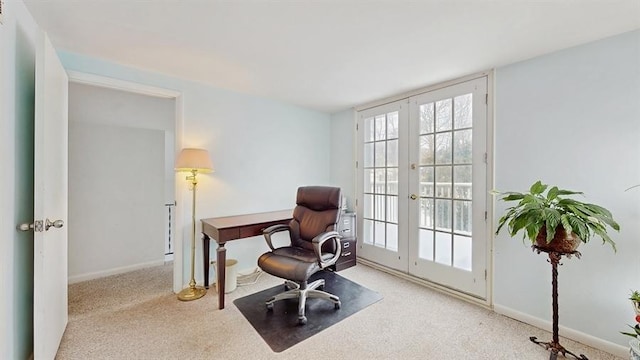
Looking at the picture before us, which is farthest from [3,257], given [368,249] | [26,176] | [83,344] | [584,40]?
[584,40]

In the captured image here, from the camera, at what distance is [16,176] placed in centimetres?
140

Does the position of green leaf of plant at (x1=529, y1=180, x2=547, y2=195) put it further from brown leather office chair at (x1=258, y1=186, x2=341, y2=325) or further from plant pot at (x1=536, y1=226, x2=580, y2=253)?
brown leather office chair at (x1=258, y1=186, x2=341, y2=325)

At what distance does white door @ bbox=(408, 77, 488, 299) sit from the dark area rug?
80cm

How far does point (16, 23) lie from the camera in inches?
55.1

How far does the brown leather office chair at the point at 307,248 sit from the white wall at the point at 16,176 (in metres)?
1.45

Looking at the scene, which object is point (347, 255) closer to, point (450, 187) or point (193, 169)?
point (450, 187)

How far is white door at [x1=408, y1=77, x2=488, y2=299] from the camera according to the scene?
241 cm

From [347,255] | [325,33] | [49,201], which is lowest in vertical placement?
[347,255]

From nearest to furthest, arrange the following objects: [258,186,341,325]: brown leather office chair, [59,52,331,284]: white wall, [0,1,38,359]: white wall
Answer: [0,1,38,359]: white wall, [258,186,341,325]: brown leather office chair, [59,52,331,284]: white wall

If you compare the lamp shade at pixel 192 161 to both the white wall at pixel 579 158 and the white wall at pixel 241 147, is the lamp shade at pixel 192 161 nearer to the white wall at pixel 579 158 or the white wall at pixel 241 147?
the white wall at pixel 241 147

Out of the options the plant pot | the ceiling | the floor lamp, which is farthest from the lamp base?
the plant pot

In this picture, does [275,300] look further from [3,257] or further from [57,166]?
[57,166]

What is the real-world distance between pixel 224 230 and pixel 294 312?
98 cm

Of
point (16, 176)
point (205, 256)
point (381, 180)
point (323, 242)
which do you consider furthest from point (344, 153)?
point (16, 176)
